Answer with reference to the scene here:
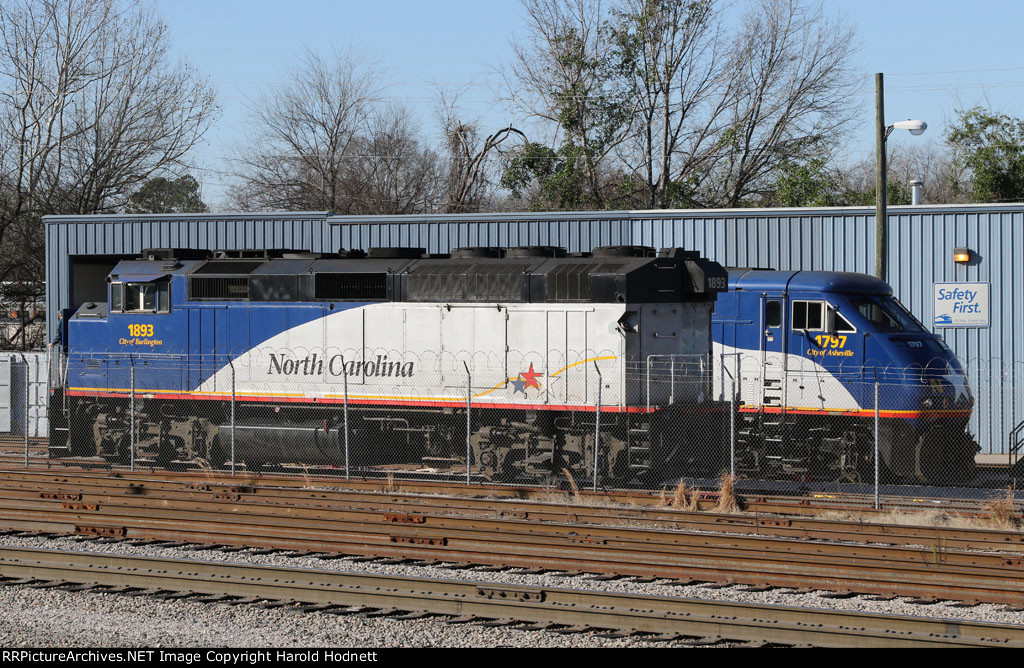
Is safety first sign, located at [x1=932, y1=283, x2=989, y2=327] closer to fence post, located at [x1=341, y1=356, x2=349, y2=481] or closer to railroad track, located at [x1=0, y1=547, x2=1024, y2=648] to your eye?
fence post, located at [x1=341, y1=356, x2=349, y2=481]

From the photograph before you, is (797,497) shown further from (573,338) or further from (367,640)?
(367,640)

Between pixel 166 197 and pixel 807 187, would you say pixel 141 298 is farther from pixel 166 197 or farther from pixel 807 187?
pixel 166 197

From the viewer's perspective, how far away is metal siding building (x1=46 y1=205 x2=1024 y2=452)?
22.4m

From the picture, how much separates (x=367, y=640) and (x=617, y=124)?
34.2 metres

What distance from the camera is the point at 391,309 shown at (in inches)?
735

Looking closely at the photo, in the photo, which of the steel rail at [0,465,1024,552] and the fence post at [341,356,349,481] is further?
the fence post at [341,356,349,481]

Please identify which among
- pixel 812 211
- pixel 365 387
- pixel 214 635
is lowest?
pixel 214 635

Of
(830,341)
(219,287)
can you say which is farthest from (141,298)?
(830,341)

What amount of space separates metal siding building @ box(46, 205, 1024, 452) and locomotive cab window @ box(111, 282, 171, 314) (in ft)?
22.6

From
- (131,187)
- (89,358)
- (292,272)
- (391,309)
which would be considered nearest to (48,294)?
(89,358)

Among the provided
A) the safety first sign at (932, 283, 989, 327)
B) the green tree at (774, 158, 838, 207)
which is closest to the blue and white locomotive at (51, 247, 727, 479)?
the safety first sign at (932, 283, 989, 327)

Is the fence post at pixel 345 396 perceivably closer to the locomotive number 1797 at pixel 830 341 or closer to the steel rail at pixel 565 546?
the steel rail at pixel 565 546

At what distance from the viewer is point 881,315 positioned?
60.5ft

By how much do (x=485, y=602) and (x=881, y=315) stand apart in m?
11.0
